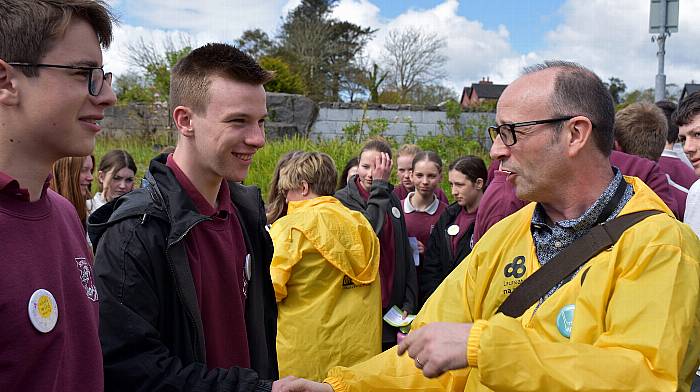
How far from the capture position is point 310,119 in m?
13.6

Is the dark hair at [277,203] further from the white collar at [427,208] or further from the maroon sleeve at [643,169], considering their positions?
the maroon sleeve at [643,169]

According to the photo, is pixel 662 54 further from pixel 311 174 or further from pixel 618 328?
pixel 618 328

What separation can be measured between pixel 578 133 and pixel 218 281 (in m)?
1.49

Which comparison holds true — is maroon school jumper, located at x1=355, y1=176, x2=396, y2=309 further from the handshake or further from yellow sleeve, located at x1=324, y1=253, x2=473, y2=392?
the handshake

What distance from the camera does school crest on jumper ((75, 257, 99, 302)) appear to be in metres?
1.93

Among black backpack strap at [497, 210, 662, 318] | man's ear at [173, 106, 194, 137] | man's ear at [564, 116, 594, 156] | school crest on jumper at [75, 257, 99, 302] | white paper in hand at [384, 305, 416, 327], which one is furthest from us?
white paper in hand at [384, 305, 416, 327]

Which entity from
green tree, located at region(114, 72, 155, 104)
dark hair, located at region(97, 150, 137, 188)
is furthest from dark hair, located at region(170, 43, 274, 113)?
green tree, located at region(114, 72, 155, 104)

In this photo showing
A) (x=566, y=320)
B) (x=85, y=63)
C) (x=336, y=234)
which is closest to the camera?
(x=85, y=63)

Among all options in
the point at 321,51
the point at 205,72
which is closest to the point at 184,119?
the point at 205,72

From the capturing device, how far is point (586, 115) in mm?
2248

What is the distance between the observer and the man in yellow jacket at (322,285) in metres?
4.04

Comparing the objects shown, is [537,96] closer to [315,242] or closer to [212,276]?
[212,276]

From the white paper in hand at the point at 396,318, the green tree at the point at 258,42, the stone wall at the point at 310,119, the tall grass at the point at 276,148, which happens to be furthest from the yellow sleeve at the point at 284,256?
the green tree at the point at 258,42

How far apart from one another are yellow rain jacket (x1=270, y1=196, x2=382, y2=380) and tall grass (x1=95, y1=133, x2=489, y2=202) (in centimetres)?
665
